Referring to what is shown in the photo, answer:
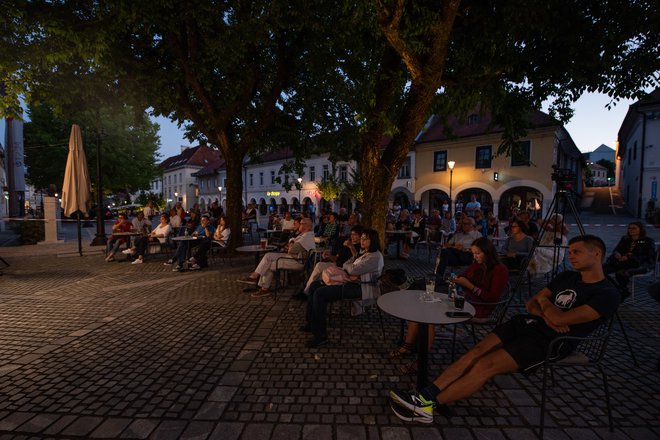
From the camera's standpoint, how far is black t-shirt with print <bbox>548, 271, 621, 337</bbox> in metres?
2.65

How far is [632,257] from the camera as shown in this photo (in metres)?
5.80

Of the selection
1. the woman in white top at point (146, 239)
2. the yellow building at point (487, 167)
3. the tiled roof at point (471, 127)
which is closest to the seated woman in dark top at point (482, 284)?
the woman in white top at point (146, 239)

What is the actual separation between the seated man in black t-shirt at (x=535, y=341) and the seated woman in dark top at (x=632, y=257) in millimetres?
3804

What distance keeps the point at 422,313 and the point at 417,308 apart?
0.14m

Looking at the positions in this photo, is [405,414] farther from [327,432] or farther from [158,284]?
[158,284]

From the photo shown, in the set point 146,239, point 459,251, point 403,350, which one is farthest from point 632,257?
point 146,239

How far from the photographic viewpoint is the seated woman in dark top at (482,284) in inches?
149

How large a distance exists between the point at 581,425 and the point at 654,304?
489 cm

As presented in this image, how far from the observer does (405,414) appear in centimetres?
273

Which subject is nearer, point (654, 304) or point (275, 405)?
point (275, 405)

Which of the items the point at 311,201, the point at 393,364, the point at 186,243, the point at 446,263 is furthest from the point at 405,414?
the point at 311,201

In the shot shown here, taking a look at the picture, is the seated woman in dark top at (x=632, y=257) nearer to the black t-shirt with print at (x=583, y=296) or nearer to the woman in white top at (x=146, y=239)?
the black t-shirt with print at (x=583, y=296)

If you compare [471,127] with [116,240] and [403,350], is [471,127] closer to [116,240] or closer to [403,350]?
[116,240]

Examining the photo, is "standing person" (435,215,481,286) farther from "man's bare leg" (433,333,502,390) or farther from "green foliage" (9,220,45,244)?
"green foliage" (9,220,45,244)
